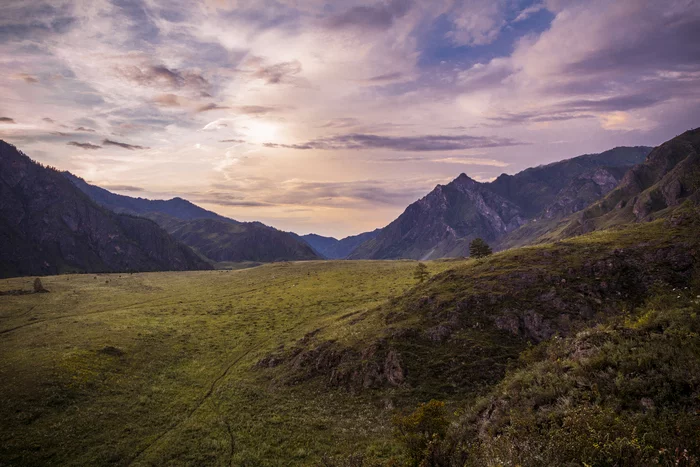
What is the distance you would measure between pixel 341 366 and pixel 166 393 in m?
20.4

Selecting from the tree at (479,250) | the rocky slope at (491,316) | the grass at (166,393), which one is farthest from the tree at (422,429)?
the tree at (479,250)

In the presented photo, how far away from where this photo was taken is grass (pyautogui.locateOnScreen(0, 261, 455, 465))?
91.6 feet

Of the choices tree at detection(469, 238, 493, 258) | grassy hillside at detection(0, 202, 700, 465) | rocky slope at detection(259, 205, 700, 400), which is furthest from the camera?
tree at detection(469, 238, 493, 258)

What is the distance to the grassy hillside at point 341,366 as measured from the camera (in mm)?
26078

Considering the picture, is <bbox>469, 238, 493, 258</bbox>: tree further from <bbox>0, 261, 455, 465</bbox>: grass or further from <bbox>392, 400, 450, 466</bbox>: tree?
<bbox>392, 400, 450, 466</bbox>: tree

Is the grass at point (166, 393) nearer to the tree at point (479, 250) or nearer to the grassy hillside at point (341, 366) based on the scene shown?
the grassy hillside at point (341, 366)

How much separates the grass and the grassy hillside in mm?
190

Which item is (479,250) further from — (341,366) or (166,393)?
(166,393)

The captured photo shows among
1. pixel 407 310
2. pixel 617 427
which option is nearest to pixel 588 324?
pixel 407 310

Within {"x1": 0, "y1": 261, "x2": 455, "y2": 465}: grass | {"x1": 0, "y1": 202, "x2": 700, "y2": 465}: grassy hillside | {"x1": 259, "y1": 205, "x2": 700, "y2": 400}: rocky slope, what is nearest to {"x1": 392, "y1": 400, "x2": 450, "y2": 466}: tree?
{"x1": 0, "y1": 202, "x2": 700, "y2": 465}: grassy hillside

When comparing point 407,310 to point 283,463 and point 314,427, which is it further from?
point 283,463

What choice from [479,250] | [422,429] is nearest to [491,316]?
[422,429]

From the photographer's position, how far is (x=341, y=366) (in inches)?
1574

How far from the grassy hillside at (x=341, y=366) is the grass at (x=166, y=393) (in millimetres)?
190
